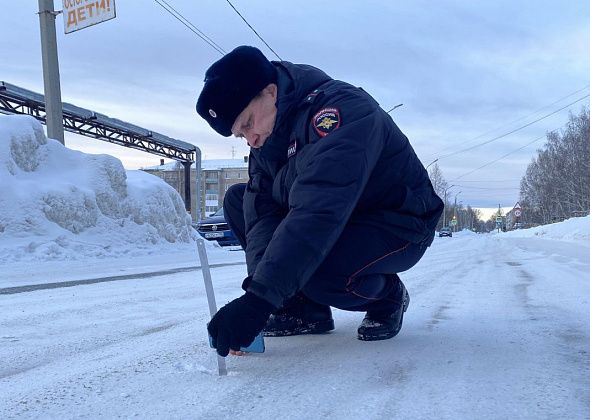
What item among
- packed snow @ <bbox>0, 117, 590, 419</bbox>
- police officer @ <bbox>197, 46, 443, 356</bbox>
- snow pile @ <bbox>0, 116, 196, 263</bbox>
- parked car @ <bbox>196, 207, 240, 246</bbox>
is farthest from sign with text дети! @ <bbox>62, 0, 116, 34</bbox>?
police officer @ <bbox>197, 46, 443, 356</bbox>

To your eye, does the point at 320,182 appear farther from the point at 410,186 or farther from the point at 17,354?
the point at 17,354

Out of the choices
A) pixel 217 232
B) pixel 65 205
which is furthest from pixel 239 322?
pixel 217 232

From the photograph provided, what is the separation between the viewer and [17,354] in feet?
5.70

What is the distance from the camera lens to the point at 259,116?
1.66 m

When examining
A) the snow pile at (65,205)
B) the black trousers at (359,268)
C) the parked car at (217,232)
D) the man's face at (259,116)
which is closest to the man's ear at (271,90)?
the man's face at (259,116)

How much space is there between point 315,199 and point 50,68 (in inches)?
416

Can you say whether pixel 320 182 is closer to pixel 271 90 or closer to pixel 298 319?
pixel 271 90

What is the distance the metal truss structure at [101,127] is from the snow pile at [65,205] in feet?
18.3

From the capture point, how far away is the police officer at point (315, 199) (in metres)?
1.27

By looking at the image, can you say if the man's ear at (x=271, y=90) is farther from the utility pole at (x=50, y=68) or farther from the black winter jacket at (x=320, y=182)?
the utility pole at (x=50, y=68)

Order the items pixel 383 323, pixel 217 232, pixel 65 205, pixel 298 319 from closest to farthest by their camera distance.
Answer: pixel 383 323
pixel 298 319
pixel 65 205
pixel 217 232

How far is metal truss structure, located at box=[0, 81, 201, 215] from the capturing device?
13461 millimetres

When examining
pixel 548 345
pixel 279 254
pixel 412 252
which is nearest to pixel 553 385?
pixel 548 345

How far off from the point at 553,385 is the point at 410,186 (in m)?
0.77
